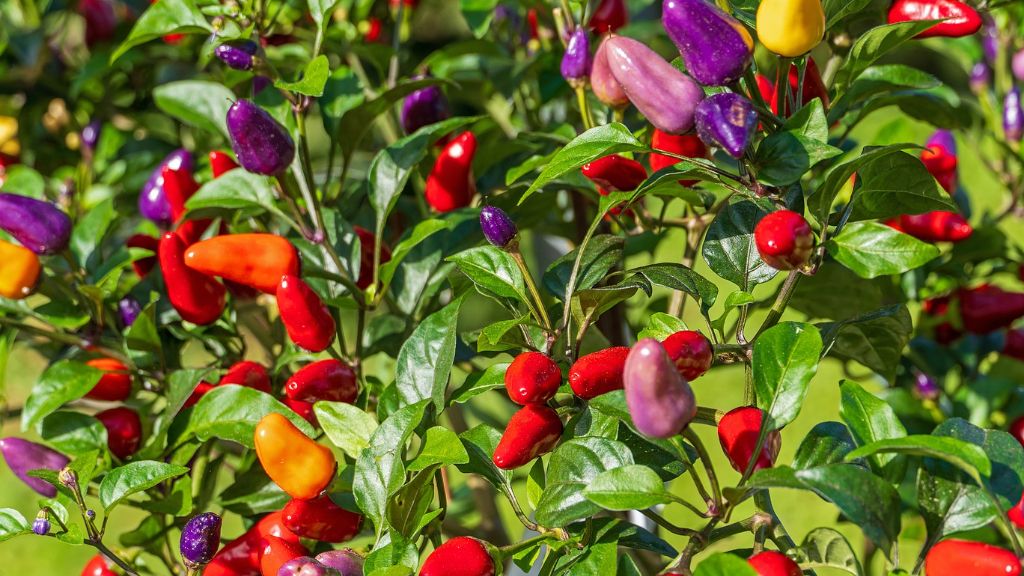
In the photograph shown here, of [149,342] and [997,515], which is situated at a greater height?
[997,515]

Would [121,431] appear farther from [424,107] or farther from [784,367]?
[784,367]

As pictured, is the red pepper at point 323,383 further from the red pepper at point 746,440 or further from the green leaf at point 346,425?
the red pepper at point 746,440

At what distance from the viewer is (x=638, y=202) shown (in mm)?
1052

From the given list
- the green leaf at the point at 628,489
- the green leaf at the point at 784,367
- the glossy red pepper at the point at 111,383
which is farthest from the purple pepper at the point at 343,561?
the glossy red pepper at the point at 111,383

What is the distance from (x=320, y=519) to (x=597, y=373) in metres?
0.28

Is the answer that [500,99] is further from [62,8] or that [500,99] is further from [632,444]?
[632,444]

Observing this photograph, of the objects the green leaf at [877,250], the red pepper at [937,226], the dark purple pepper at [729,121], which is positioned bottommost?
the red pepper at [937,226]

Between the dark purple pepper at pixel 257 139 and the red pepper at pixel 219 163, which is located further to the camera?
the red pepper at pixel 219 163

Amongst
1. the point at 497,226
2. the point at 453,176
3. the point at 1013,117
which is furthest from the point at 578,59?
the point at 1013,117

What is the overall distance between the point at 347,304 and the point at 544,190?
0.27 metres

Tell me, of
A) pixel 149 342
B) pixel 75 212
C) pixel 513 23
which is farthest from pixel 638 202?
pixel 75 212

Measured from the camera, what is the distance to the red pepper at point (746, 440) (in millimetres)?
739

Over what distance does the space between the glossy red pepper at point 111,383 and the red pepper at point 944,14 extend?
876mm

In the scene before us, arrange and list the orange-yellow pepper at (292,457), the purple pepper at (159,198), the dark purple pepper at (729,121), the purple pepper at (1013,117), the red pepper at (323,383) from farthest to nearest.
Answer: the purple pepper at (1013,117) < the purple pepper at (159,198) < the red pepper at (323,383) < the orange-yellow pepper at (292,457) < the dark purple pepper at (729,121)
